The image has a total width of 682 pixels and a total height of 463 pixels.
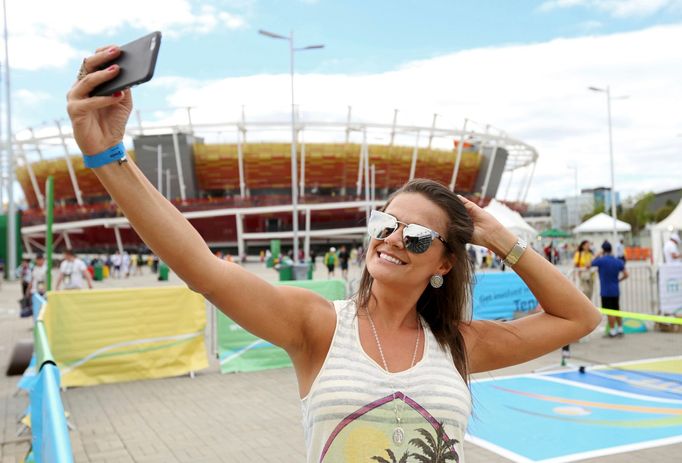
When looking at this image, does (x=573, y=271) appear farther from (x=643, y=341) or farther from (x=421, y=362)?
(x=421, y=362)

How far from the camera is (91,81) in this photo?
137cm

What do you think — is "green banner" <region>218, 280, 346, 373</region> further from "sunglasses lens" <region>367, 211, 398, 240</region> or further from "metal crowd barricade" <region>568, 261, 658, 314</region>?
"sunglasses lens" <region>367, 211, 398, 240</region>

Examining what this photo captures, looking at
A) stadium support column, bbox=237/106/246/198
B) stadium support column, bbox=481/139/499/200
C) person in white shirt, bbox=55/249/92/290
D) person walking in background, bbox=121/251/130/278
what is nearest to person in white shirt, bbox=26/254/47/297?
person in white shirt, bbox=55/249/92/290

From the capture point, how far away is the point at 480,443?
600 centimetres

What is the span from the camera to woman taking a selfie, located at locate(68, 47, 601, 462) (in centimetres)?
149

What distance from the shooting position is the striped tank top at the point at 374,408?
1.70 metres

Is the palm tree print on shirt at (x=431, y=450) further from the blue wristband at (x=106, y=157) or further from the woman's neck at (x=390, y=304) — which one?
the blue wristband at (x=106, y=157)

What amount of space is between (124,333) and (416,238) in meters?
8.25

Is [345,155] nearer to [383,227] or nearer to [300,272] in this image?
[300,272]

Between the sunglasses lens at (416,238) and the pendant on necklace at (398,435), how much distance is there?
0.52 m

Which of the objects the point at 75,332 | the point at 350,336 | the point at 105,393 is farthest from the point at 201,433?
the point at 350,336

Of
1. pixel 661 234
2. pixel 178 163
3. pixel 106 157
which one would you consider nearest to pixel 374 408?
pixel 106 157

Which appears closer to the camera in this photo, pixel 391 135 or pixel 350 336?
pixel 350 336

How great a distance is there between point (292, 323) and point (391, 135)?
60455 millimetres
